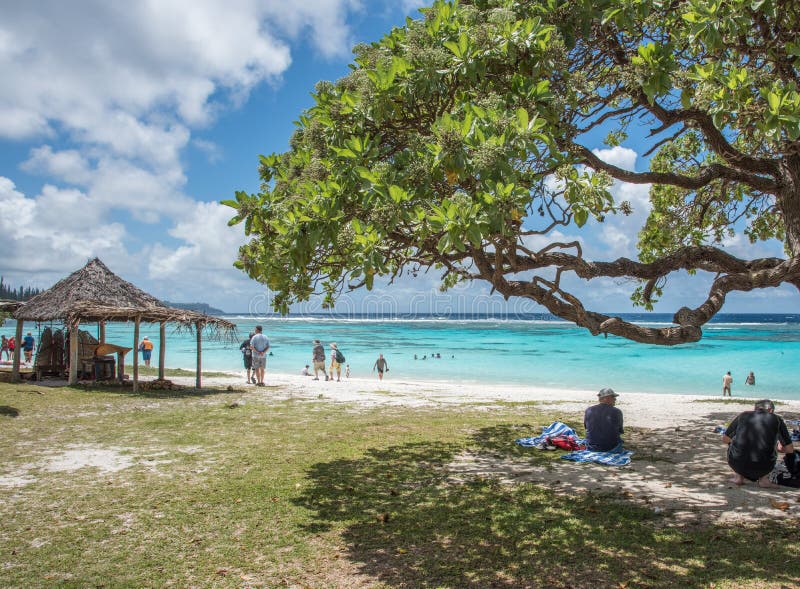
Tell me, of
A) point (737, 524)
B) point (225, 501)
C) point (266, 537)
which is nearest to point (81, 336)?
point (225, 501)

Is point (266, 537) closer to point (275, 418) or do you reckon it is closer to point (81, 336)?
point (275, 418)

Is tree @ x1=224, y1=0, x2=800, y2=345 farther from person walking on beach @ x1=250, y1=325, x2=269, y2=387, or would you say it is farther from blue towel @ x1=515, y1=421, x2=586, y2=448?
person walking on beach @ x1=250, y1=325, x2=269, y2=387

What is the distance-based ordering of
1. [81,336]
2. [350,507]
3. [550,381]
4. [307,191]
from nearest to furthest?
[307,191], [350,507], [81,336], [550,381]

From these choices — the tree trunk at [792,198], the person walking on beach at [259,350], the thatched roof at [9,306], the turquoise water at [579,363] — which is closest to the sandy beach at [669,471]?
the tree trunk at [792,198]

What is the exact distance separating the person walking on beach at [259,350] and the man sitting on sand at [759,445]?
13794 millimetres

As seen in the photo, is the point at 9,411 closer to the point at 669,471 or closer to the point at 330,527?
the point at 330,527

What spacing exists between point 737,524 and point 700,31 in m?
4.72

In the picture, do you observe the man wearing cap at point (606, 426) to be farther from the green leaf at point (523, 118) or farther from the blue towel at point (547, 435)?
the green leaf at point (523, 118)

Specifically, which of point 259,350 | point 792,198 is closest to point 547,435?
point 792,198

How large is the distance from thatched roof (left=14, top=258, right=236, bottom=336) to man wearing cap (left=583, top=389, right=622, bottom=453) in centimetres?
1184

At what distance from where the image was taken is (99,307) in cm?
1590

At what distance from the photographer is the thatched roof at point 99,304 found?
15.8 metres

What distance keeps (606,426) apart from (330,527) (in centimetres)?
469

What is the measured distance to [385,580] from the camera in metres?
4.33
